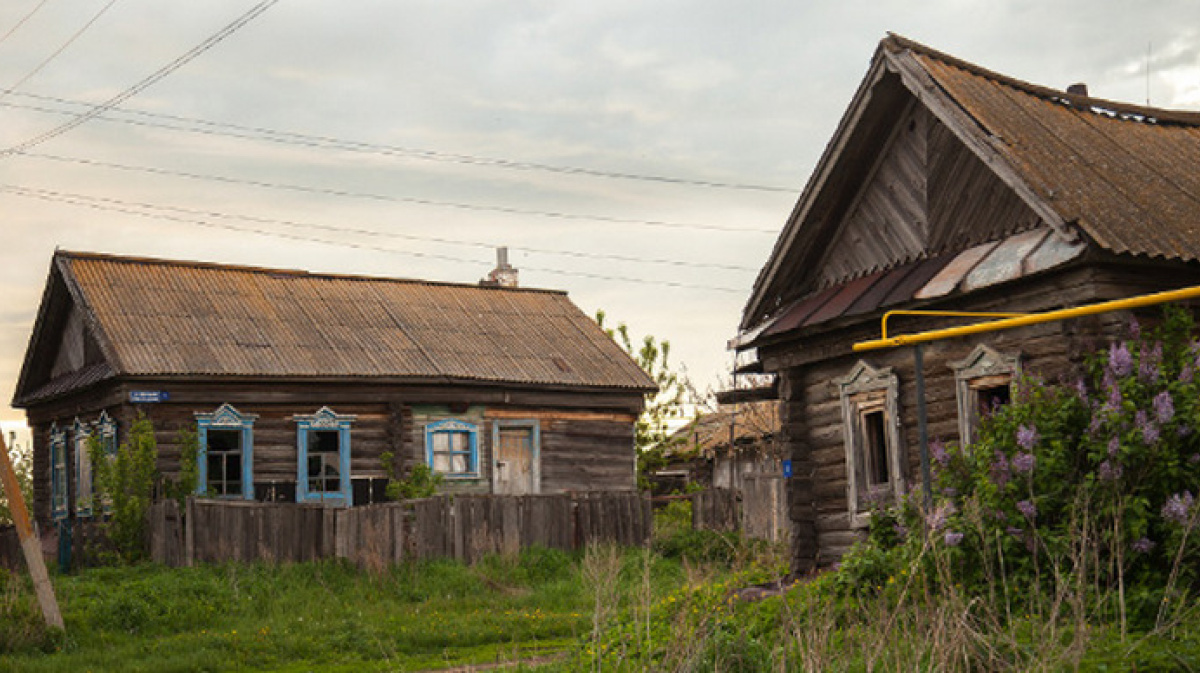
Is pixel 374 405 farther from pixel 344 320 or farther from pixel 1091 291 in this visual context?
pixel 1091 291

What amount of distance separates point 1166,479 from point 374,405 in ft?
60.1

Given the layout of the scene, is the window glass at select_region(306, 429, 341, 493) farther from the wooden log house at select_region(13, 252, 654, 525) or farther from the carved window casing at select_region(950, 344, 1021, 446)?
the carved window casing at select_region(950, 344, 1021, 446)

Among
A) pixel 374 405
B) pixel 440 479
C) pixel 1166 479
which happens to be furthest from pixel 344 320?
pixel 1166 479

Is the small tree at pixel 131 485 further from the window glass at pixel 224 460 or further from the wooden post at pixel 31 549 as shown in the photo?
the wooden post at pixel 31 549

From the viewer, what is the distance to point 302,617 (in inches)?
696

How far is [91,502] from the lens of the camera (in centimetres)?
2628

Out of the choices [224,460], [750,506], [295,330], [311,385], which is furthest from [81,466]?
[750,506]

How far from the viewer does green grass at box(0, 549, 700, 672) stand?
15.2 meters

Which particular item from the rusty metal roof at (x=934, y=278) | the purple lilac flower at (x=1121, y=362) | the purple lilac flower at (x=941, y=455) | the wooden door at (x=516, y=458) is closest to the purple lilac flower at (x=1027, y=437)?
the purple lilac flower at (x=941, y=455)

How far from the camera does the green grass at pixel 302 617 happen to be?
1517cm

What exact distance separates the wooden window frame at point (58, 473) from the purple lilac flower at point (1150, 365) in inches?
894

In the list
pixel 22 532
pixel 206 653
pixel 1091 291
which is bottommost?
pixel 206 653

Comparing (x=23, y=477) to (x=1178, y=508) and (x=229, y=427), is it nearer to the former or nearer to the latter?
(x=229, y=427)

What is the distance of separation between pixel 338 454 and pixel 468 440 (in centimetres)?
273
